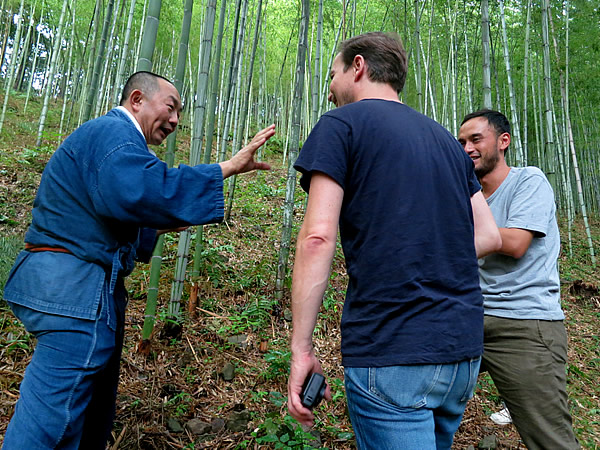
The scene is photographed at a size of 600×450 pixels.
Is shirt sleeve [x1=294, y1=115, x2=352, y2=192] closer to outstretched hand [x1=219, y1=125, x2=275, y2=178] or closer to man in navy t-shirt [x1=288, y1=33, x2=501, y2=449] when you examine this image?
man in navy t-shirt [x1=288, y1=33, x2=501, y2=449]

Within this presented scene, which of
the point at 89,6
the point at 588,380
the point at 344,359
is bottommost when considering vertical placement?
the point at 588,380

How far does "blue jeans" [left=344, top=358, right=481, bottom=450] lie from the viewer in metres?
0.92

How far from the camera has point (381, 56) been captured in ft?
3.89

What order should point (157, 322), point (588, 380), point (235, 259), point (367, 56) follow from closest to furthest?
point (367, 56) < point (157, 322) < point (588, 380) < point (235, 259)

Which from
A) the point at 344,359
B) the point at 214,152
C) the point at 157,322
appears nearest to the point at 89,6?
the point at 214,152

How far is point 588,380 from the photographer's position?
3.87 meters

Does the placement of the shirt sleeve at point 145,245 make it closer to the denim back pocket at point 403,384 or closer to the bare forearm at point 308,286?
the bare forearm at point 308,286

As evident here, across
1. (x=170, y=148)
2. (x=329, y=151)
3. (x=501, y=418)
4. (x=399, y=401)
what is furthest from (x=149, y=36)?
(x=501, y=418)

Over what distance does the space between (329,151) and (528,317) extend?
1.44m

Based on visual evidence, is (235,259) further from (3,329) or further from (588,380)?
(588,380)

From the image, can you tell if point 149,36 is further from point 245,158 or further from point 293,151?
point 293,151

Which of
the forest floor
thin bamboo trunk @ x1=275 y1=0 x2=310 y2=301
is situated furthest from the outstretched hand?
thin bamboo trunk @ x1=275 y1=0 x2=310 y2=301

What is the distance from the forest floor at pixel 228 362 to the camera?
2293 millimetres

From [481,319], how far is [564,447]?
1164mm
